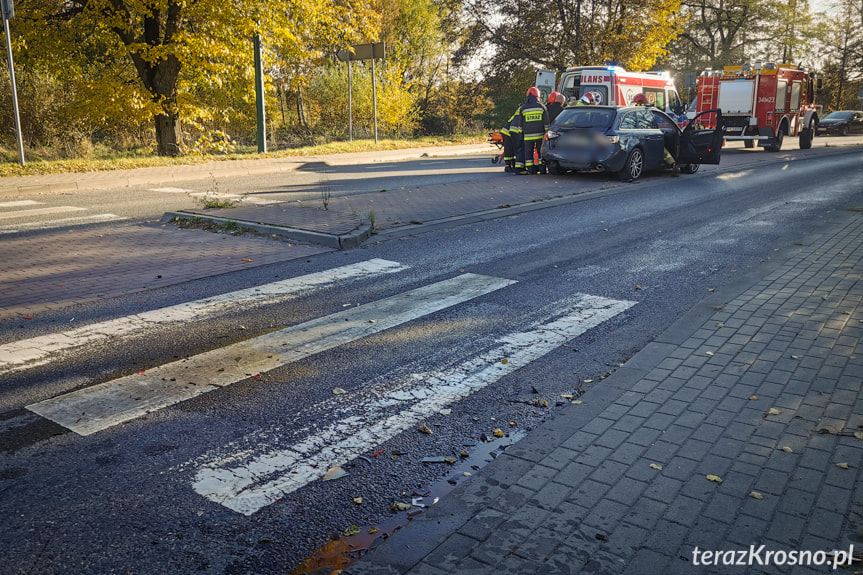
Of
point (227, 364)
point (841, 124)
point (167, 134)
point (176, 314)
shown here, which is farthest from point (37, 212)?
point (841, 124)

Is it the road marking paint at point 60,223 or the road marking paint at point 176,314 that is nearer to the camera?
the road marking paint at point 176,314

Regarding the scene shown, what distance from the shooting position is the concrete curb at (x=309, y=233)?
9.02 meters

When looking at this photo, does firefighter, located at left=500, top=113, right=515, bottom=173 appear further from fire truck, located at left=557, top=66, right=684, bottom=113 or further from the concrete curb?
the concrete curb

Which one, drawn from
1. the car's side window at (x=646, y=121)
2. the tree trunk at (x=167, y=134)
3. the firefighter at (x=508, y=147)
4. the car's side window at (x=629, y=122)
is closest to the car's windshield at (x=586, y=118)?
the car's side window at (x=629, y=122)

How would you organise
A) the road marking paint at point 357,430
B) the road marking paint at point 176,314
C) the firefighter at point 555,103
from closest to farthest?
the road marking paint at point 357,430 → the road marking paint at point 176,314 → the firefighter at point 555,103

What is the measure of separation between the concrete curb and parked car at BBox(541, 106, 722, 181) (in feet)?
22.8

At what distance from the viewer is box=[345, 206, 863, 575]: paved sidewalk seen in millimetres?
2793

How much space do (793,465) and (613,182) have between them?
12689 mm

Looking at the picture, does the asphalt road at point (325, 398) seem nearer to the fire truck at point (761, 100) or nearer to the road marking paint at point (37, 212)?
the road marking paint at point (37, 212)

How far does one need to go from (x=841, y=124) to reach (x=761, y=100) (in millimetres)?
20170

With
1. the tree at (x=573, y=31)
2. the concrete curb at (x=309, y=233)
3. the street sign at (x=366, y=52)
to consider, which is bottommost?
the concrete curb at (x=309, y=233)

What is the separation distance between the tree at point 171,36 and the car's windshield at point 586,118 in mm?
8922

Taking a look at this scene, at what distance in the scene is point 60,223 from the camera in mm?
10539

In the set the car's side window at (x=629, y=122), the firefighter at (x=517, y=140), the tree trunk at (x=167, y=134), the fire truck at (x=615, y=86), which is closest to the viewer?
the car's side window at (x=629, y=122)
